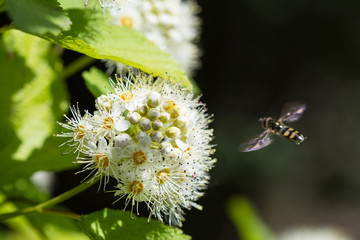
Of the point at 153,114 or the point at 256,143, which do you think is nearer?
the point at 153,114

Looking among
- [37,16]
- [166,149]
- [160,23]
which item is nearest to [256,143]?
[166,149]

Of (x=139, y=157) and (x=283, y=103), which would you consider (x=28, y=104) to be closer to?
(x=139, y=157)

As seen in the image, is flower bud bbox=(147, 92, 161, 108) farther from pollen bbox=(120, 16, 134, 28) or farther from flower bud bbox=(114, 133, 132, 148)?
pollen bbox=(120, 16, 134, 28)

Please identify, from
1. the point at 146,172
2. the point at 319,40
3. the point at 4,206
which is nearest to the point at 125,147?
the point at 146,172

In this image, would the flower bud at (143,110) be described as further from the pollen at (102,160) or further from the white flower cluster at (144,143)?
the pollen at (102,160)

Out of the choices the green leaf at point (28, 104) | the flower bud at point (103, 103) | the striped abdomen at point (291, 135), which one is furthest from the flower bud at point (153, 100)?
the striped abdomen at point (291, 135)

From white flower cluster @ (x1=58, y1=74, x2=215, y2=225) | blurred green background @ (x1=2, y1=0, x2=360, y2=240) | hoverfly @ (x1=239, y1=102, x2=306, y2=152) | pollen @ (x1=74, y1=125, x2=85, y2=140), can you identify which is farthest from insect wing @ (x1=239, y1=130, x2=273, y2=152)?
blurred green background @ (x1=2, y1=0, x2=360, y2=240)

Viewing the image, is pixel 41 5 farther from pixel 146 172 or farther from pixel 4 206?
pixel 4 206
